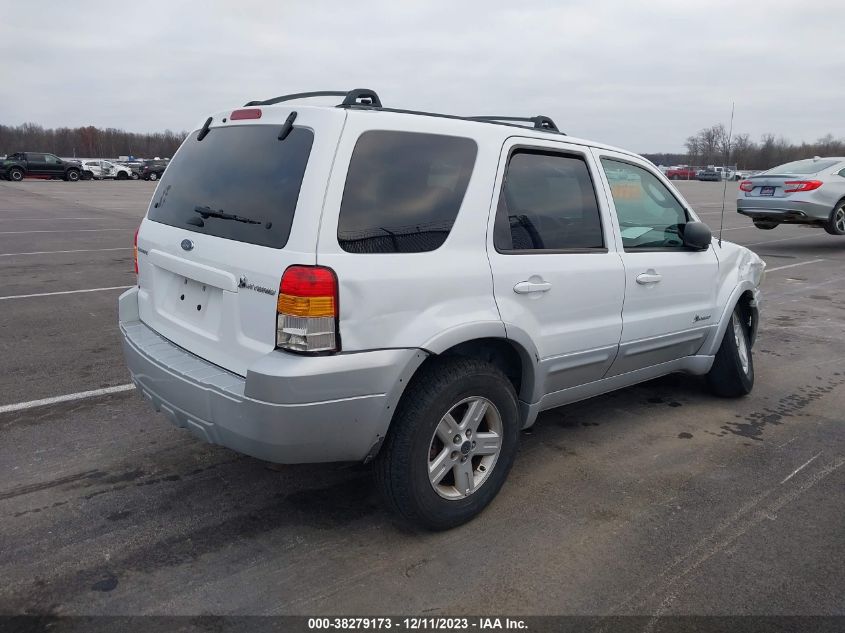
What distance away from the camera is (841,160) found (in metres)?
14.2

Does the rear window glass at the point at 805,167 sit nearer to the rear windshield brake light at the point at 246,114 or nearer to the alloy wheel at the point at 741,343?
the alloy wheel at the point at 741,343

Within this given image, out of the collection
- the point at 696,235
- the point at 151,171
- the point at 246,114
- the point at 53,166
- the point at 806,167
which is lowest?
the point at 696,235

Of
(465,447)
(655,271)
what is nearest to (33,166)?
(655,271)

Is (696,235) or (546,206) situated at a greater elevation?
(546,206)

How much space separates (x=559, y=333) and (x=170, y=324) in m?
1.94

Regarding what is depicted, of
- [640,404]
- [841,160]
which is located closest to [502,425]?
[640,404]

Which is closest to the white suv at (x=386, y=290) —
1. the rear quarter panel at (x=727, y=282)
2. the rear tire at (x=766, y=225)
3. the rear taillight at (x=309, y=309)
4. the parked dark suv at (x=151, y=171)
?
the rear taillight at (x=309, y=309)

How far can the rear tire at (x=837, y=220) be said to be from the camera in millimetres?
13711

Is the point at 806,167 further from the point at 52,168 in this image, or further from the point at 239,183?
the point at 52,168

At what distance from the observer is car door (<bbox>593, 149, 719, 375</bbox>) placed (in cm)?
405

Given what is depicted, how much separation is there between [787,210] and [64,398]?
13167mm

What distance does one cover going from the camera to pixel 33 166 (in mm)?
42438

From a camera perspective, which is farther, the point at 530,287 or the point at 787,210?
the point at 787,210

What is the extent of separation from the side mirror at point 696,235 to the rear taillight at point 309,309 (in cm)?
261
